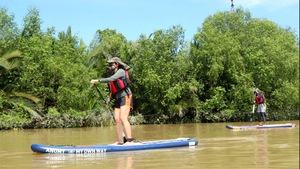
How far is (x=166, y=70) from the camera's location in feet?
80.2

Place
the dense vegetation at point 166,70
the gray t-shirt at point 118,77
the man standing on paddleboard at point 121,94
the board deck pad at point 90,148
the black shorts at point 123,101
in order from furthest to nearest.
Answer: the dense vegetation at point 166,70
the black shorts at point 123,101
the man standing on paddleboard at point 121,94
the gray t-shirt at point 118,77
the board deck pad at point 90,148

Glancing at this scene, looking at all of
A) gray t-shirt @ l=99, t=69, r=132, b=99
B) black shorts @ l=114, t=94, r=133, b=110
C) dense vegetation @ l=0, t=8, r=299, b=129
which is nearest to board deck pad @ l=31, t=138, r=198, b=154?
black shorts @ l=114, t=94, r=133, b=110

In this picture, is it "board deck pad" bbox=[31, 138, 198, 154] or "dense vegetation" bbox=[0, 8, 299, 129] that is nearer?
"board deck pad" bbox=[31, 138, 198, 154]

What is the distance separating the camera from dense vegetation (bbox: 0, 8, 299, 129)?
20.9 m

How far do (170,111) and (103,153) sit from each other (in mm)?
16901

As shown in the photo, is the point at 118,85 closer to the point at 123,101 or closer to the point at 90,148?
the point at 123,101

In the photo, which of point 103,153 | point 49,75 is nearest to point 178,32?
point 49,75

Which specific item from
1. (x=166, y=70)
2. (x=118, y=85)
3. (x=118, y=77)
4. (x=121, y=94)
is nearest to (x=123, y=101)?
(x=121, y=94)

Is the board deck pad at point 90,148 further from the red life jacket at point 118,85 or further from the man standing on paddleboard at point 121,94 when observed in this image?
the red life jacket at point 118,85

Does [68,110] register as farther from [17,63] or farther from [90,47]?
[90,47]

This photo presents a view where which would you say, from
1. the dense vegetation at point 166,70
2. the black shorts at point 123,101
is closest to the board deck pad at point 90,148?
the black shorts at point 123,101

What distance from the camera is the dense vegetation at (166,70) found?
2086 cm

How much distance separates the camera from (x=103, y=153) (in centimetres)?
693

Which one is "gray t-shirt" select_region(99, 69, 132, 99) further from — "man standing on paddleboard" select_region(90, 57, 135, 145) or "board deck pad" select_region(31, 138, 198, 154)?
"board deck pad" select_region(31, 138, 198, 154)
